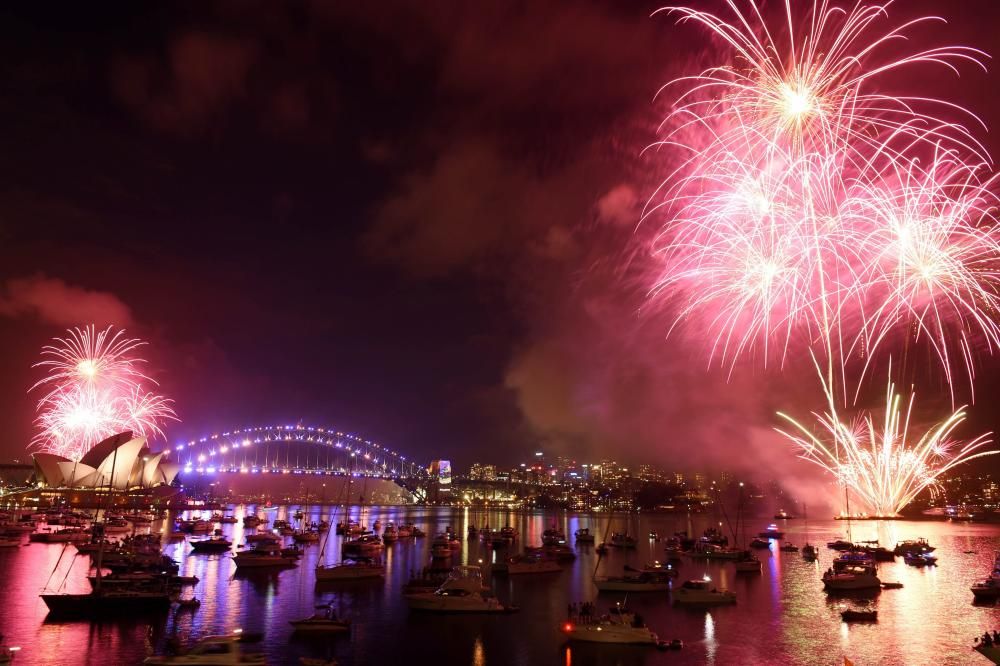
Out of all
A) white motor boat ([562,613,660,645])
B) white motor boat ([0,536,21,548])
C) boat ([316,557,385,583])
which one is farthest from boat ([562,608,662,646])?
white motor boat ([0,536,21,548])

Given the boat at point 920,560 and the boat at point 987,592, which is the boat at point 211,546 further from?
the boat at point 920,560

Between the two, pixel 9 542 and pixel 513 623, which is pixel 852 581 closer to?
pixel 513 623

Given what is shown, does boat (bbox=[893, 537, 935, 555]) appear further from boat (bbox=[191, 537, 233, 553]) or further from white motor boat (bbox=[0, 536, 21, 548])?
white motor boat (bbox=[0, 536, 21, 548])

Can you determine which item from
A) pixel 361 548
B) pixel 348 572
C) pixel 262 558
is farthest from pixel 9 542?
pixel 348 572

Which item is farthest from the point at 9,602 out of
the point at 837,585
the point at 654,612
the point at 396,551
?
the point at 837,585

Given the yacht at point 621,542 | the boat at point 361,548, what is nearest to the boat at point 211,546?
the boat at point 361,548
